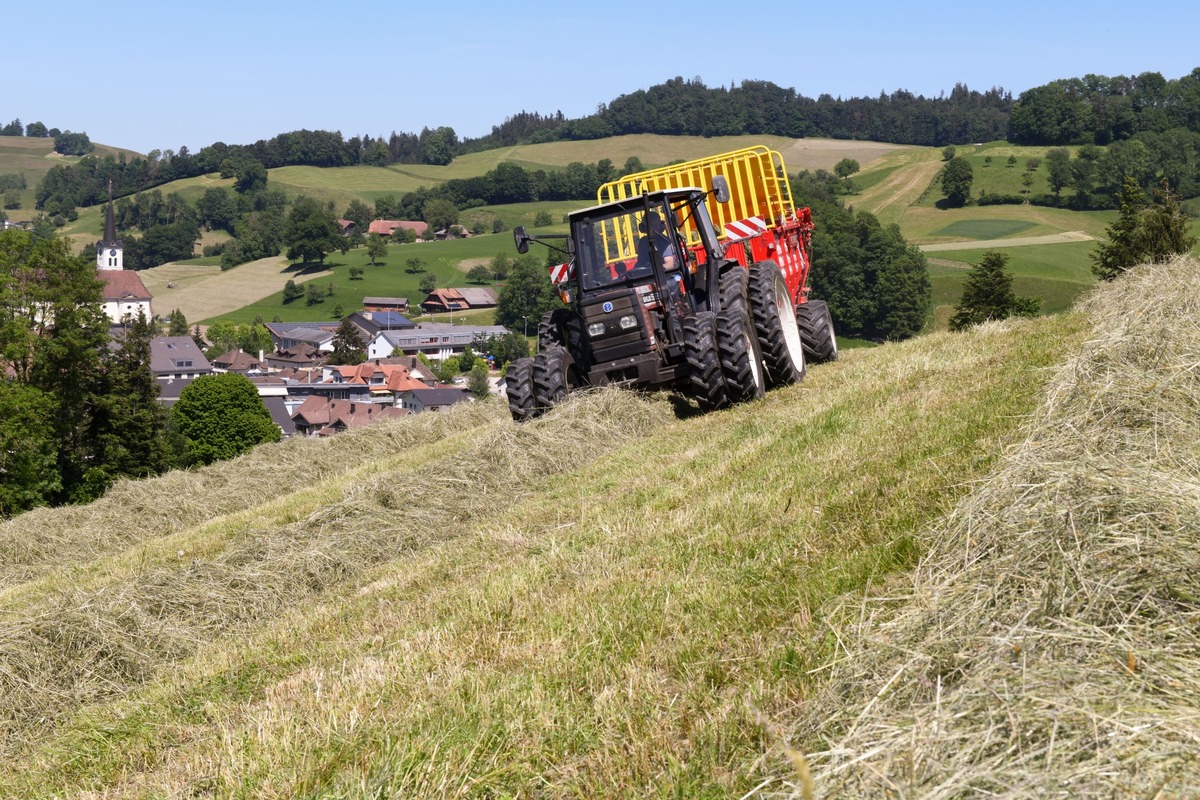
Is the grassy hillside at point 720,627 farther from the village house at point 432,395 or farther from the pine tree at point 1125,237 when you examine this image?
the village house at point 432,395

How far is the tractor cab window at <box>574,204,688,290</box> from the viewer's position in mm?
12461

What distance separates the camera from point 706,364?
37.2ft

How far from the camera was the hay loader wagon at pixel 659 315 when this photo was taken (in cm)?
1150

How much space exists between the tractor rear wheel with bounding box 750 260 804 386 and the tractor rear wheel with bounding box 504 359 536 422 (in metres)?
2.83

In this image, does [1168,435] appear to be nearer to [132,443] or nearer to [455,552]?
[455,552]

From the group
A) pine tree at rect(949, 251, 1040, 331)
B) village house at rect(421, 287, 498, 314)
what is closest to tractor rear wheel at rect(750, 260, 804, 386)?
pine tree at rect(949, 251, 1040, 331)

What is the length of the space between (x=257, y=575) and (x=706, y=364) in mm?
5368

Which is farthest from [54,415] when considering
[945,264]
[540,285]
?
[540,285]

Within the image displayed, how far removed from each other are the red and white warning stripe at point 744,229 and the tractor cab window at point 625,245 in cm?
220

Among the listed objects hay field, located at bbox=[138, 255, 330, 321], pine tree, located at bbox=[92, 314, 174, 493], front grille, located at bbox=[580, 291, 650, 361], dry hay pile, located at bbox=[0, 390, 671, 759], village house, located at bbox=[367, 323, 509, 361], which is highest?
hay field, located at bbox=[138, 255, 330, 321]

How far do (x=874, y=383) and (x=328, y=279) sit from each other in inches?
4719

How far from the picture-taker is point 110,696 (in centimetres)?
601

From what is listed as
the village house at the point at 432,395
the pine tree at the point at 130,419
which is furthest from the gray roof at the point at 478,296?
the pine tree at the point at 130,419

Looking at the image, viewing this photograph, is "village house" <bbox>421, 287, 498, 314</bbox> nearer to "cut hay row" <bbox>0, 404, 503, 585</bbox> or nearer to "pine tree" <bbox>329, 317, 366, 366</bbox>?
"pine tree" <bbox>329, 317, 366, 366</bbox>
